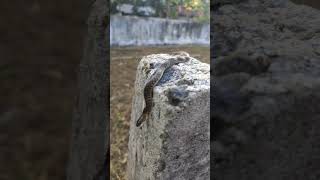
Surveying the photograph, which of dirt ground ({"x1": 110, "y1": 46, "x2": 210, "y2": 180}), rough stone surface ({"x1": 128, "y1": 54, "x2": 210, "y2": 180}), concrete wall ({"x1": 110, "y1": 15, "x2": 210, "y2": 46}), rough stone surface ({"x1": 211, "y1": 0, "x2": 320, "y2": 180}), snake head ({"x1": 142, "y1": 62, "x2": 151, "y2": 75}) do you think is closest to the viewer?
rough stone surface ({"x1": 211, "y1": 0, "x2": 320, "y2": 180})

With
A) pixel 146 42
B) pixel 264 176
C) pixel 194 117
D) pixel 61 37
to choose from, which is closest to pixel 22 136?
pixel 61 37

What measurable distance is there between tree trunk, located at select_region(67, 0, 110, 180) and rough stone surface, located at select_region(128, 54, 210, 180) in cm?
125

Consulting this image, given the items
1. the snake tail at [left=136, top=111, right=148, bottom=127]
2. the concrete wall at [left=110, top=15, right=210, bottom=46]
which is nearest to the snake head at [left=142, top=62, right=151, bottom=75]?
the snake tail at [left=136, top=111, right=148, bottom=127]

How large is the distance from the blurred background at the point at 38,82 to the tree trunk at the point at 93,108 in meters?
0.02

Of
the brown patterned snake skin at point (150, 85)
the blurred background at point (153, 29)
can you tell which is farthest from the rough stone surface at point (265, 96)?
the blurred background at point (153, 29)

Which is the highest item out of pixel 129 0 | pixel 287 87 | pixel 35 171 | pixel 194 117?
pixel 129 0

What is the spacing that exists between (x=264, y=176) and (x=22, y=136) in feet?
1.47

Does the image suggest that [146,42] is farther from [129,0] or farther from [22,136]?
[22,136]

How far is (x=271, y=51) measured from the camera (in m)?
0.71

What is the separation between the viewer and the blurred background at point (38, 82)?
749 millimetres

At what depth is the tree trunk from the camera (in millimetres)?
802

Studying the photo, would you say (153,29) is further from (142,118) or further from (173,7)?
(142,118)

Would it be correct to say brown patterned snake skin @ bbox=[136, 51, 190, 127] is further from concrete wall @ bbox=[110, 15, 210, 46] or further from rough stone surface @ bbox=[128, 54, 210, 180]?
concrete wall @ bbox=[110, 15, 210, 46]

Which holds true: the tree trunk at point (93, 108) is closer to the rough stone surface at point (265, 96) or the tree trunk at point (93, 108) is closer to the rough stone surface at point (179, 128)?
the rough stone surface at point (265, 96)
